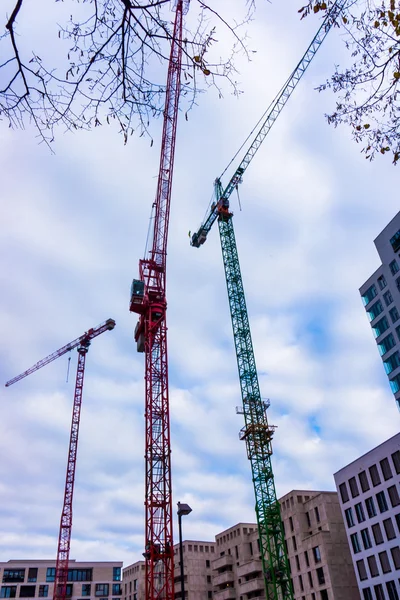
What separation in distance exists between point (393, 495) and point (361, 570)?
1048 centimetres

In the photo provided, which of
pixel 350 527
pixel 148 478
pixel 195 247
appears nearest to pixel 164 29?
pixel 148 478

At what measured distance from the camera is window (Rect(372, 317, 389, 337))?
7356 cm

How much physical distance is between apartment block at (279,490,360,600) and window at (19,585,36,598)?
58.0 m

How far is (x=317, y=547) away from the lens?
2692 inches

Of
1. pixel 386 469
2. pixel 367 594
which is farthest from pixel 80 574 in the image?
pixel 386 469

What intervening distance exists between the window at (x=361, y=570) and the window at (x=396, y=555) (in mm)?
5716

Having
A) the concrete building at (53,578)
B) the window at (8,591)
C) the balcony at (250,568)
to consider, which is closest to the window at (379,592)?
the balcony at (250,568)

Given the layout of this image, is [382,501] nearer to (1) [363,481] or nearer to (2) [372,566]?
(1) [363,481]

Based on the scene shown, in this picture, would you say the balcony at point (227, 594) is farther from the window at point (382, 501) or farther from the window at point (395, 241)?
the window at point (395, 241)

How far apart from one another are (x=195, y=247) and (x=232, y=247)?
1065 cm

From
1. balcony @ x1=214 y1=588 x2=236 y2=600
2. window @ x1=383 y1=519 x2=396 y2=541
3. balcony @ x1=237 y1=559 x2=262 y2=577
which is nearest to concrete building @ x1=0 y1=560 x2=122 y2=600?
balcony @ x1=214 y1=588 x2=236 y2=600

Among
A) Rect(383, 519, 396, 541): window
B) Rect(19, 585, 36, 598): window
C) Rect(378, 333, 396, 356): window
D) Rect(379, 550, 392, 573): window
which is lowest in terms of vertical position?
Rect(379, 550, 392, 573): window

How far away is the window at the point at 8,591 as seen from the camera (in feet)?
336

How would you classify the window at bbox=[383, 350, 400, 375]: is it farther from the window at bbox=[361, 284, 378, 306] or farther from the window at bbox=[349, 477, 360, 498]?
the window at bbox=[349, 477, 360, 498]
